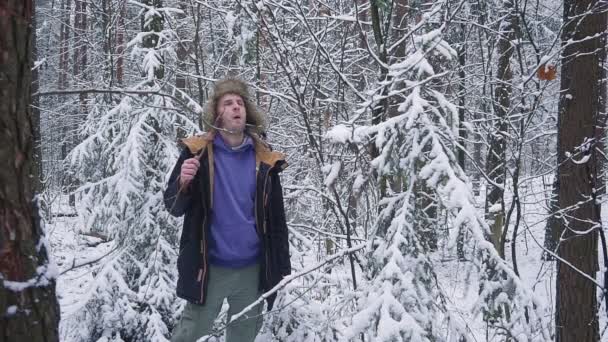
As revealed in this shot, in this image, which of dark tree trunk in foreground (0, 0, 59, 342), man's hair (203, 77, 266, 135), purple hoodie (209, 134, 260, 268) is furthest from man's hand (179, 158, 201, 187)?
dark tree trunk in foreground (0, 0, 59, 342)

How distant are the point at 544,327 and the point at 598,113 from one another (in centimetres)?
332

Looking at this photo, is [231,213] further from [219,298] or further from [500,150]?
[500,150]

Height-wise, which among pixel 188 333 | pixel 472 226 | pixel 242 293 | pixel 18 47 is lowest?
pixel 188 333

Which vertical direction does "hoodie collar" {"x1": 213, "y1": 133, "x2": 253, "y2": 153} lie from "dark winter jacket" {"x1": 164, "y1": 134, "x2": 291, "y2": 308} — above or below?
above

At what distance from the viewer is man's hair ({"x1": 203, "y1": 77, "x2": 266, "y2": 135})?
3148 millimetres

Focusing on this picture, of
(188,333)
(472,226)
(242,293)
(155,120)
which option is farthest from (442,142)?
(155,120)

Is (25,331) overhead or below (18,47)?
below

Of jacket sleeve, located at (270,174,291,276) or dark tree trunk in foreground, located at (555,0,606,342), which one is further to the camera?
dark tree trunk in foreground, located at (555,0,606,342)

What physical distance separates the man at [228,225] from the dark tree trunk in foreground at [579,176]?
124 inches

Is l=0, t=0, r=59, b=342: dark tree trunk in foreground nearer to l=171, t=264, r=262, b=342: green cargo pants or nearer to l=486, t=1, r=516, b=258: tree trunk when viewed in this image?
l=171, t=264, r=262, b=342: green cargo pants

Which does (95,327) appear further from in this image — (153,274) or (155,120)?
(155,120)

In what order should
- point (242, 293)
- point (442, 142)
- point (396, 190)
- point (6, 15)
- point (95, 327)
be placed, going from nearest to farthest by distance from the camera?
point (6, 15) → point (442, 142) → point (396, 190) → point (242, 293) → point (95, 327)

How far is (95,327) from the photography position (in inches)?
185

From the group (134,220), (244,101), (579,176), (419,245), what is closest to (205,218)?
(244,101)
